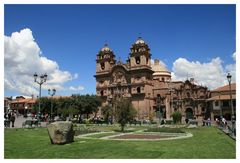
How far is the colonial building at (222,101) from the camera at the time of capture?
211 ft

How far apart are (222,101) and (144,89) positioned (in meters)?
20.6

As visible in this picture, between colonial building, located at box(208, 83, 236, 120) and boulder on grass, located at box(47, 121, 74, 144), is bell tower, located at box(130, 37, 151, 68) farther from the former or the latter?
boulder on grass, located at box(47, 121, 74, 144)

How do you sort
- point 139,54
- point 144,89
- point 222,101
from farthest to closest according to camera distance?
point 139,54, point 144,89, point 222,101

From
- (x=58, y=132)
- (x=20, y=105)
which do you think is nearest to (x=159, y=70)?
(x=20, y=105)

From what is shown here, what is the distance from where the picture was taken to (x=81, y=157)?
44.0 ft

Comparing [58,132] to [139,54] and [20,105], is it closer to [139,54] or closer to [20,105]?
[139,54]

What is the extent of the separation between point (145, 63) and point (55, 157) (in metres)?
66.6

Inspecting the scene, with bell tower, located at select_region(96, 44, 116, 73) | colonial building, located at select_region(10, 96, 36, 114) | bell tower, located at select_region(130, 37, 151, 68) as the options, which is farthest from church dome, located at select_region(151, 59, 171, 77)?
colonial building, located at select_region(10, 96, 36, 114)

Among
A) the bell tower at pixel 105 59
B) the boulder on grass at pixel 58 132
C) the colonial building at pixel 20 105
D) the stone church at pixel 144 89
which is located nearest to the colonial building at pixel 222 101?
the stone church at pixel 144 89

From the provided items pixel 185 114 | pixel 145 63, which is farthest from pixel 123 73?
pixel 185 114

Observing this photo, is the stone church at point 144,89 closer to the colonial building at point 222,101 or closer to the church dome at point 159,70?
the colonial building at point 222,101

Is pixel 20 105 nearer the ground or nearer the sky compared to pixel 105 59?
nearer the ground

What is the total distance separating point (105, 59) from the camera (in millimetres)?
86688

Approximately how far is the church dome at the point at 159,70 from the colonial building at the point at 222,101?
2603 cm
